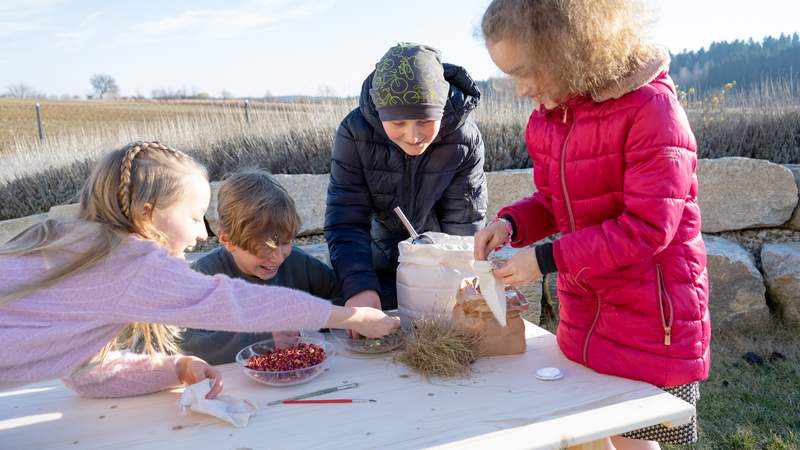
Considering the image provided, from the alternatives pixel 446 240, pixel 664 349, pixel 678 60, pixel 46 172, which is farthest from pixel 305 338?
pixel 678 60

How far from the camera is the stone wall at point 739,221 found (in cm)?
385

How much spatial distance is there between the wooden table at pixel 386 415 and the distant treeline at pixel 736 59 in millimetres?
13186

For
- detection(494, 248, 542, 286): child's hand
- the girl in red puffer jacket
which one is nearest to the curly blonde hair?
the girl in red puffer jacket

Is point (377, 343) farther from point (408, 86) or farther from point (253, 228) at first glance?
point (408, 86)

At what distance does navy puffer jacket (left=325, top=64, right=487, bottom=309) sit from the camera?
231 centimetres

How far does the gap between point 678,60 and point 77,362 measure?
2317 cm

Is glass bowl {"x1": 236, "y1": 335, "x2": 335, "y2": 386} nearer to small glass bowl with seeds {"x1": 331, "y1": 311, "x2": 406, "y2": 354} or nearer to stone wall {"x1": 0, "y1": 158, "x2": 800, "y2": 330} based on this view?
small glass bowl with seeds {"x1": 331, "y1": 311, "x2": 406, "y2": 354}

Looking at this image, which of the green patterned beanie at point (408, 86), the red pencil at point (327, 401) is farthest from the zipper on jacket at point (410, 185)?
the red pencil at point (327, 401)

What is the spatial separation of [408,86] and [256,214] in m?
0.64

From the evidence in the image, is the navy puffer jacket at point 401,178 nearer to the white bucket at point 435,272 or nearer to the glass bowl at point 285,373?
the white bucket at point 435,272

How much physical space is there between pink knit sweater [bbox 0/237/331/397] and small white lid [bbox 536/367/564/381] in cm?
65

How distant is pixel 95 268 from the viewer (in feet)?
4.43

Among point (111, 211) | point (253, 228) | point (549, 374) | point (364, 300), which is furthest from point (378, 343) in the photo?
→ point (111, 211)

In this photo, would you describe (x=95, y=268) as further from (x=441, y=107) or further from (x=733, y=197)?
(x=733, y=197)
